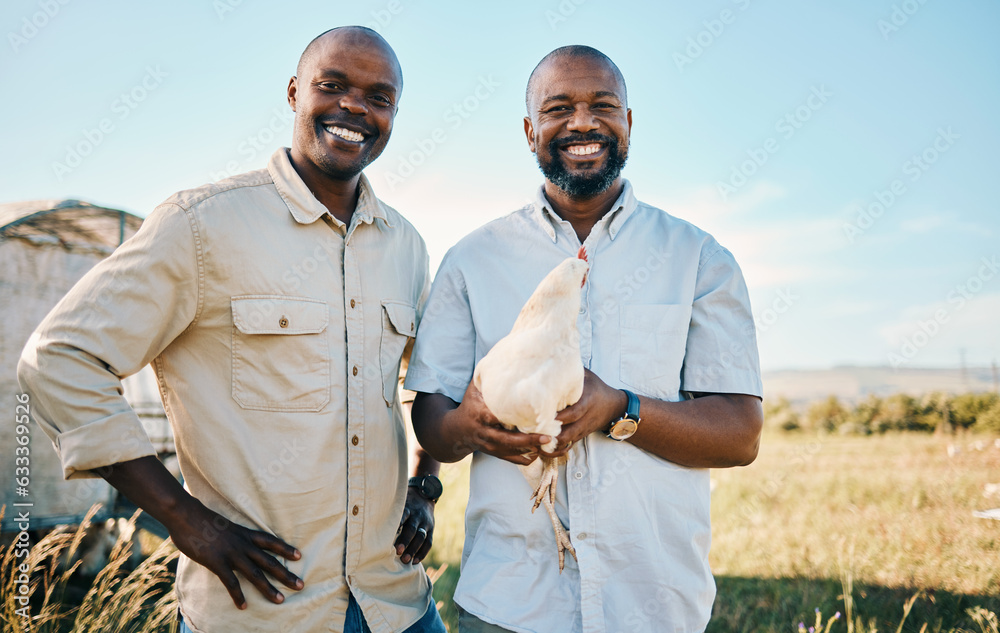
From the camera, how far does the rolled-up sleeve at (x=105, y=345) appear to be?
1896mm

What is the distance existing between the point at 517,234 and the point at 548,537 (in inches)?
48.5

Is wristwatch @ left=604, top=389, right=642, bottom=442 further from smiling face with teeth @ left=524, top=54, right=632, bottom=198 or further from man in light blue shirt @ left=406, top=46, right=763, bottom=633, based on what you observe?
smiling face with teeth @ left=524, top=54, right=632, bottom=198

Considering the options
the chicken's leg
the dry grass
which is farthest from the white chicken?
the dry grass

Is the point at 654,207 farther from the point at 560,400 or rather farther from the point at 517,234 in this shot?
the point at 560,400

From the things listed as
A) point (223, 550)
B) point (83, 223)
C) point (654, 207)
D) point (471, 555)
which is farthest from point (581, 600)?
point (83, 223)

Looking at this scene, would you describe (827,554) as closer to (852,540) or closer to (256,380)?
(852,540)

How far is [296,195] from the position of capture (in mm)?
2424

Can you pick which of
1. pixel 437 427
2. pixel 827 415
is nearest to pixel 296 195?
pixel 437 427

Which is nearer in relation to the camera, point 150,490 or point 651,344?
point 150,490

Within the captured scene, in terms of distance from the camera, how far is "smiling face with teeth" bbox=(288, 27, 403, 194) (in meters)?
2.55

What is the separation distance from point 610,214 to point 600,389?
816 mm

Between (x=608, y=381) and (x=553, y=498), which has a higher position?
(x=608, y=381)

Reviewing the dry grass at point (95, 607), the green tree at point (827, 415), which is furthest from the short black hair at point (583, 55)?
the green tree at point (827, 415)

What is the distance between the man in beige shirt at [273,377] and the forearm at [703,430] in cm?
106
